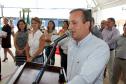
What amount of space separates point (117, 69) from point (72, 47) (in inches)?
122

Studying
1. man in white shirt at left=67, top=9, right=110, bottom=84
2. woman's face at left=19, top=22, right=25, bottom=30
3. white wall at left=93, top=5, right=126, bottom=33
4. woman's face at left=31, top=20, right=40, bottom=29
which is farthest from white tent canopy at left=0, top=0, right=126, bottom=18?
man in white shirt at left=67, top=9, right=110, bottom=84

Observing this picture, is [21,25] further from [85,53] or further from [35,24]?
[85,53]

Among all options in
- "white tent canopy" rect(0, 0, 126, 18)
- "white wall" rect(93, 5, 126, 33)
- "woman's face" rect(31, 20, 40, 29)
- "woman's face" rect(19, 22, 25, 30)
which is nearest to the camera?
"woman's face" rect(31, 20, 40, 29)

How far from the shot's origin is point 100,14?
12625 millimetres

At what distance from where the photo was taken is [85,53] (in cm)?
161

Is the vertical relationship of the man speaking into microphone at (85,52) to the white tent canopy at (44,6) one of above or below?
below

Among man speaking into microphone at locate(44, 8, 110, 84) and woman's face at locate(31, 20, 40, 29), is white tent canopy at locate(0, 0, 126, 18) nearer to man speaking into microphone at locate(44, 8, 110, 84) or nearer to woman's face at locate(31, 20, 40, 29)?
woman's face at locate(31, 20, 40, 29)

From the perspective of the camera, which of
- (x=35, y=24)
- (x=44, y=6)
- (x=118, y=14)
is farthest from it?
(x=44, y=6)

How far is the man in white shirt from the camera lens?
1.40 metres

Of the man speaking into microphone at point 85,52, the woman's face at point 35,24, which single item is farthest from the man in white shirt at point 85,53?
the woman's face at point 35,24

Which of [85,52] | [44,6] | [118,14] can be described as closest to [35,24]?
[85,52]

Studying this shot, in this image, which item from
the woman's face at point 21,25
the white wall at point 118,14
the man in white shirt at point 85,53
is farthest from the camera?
the white wall at point 118,14

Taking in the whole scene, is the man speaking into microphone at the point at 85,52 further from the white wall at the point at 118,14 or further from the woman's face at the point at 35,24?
the white wall at the point at 118,14

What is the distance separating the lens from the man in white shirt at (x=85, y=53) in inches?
55.0
